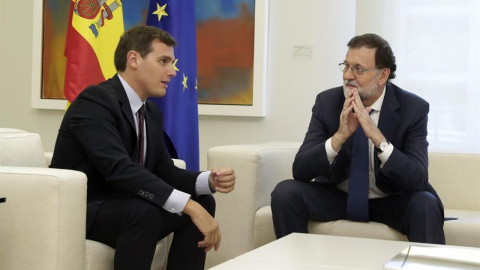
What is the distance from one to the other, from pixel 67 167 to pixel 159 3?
1.72m

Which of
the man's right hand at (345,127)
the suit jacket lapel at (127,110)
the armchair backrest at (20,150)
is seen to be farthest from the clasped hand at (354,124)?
the armchair backrest at (20,150)

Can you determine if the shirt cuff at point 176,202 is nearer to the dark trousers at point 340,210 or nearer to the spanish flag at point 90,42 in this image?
the dark trousers at point 340,210

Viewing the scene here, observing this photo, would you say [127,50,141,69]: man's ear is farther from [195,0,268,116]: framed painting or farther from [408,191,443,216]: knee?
[195,0,268,116]: framed painting

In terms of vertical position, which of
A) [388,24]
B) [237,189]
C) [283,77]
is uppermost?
[388,24]

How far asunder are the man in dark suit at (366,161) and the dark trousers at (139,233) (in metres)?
0.48

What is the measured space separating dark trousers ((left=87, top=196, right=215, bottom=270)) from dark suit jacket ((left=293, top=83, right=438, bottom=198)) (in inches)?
26.1

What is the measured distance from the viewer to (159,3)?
4.02m

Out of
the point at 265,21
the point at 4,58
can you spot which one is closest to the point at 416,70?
the point at 265,21

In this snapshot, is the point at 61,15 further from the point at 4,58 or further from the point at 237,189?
the point at 237,189

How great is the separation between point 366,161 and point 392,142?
16cm

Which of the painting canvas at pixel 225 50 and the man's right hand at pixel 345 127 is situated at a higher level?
the painting canvas at pixel 225 50

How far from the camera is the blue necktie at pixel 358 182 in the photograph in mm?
2879

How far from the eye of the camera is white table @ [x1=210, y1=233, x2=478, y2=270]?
1646 mm

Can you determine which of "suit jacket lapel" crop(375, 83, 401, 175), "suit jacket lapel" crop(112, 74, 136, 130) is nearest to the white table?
"suit jacket lapel" crop(112, 74, 136, 130)
